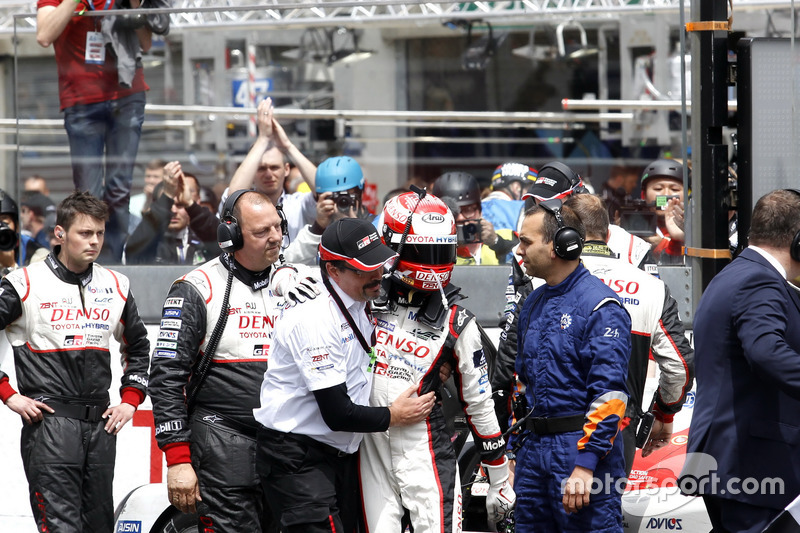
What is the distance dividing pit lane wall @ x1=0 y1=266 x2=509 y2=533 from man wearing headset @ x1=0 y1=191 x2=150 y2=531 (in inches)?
26.4

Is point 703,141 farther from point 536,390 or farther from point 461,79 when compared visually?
point 461,79

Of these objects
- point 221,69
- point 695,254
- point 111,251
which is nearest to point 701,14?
point 695,254

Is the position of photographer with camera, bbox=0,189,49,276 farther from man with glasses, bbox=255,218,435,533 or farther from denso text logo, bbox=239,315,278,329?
man with glasses, bbox=255,218,435,533

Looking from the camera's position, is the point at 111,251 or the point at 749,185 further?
the point at 111,251

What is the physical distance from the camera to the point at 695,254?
17.2 feet

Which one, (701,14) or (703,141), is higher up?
(701,14)

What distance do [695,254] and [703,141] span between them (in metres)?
0.59

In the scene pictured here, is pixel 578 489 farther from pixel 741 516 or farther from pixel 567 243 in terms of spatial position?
pixel 567 243

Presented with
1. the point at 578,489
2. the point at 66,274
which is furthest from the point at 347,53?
the point at 578,489

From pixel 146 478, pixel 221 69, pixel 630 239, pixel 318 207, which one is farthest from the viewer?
pixel 221 69

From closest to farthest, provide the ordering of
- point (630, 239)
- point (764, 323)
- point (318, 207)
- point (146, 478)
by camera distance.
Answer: point (764, 323) → point (630, 239) → point (146, 478) → point (318, 207)

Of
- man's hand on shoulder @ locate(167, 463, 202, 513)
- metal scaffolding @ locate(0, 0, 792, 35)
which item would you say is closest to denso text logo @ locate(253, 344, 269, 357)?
man's hand on shoulder @ locate(167, 463, 202, 513)

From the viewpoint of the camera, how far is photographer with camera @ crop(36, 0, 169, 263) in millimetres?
6785

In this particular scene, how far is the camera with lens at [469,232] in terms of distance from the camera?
20.8 feet
